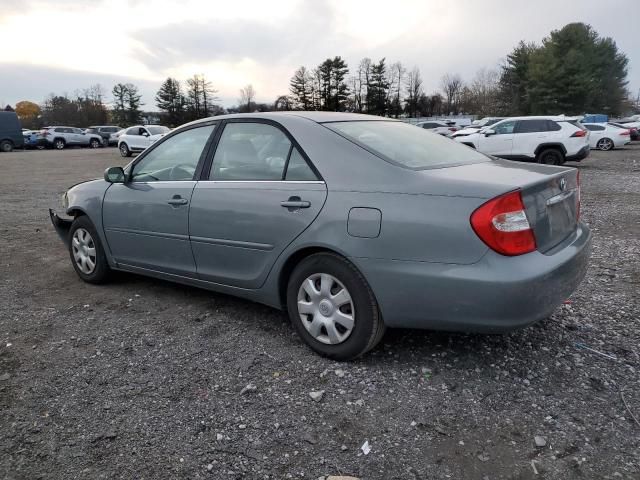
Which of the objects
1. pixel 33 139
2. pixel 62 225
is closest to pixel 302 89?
pixel 33 139

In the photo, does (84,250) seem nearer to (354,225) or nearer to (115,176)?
(115,176)

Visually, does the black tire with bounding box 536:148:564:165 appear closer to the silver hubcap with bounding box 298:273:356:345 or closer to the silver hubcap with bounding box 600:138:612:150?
the silver hubcap with bounding box 600:138:612:150

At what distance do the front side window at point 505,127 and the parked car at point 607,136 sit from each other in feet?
34.1

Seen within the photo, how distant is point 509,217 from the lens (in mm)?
2625

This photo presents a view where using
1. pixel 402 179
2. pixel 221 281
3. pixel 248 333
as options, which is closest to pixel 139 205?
pixel 221 281

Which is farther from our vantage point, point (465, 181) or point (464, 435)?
point (465, 181)

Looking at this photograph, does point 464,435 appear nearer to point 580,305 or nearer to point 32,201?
point 580,305

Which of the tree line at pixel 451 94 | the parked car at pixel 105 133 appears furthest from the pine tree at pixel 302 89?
the parked car at pixel 105 133

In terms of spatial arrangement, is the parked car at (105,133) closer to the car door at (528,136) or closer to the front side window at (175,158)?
the car door at (528,136)

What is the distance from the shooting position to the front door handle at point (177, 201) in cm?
385

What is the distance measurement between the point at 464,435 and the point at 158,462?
1.47 meters

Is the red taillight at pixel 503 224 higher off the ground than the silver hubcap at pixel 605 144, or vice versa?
the red taillight at pixel 503 224

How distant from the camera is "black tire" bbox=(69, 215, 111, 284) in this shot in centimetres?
468

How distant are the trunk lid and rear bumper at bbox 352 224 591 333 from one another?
14 cm
